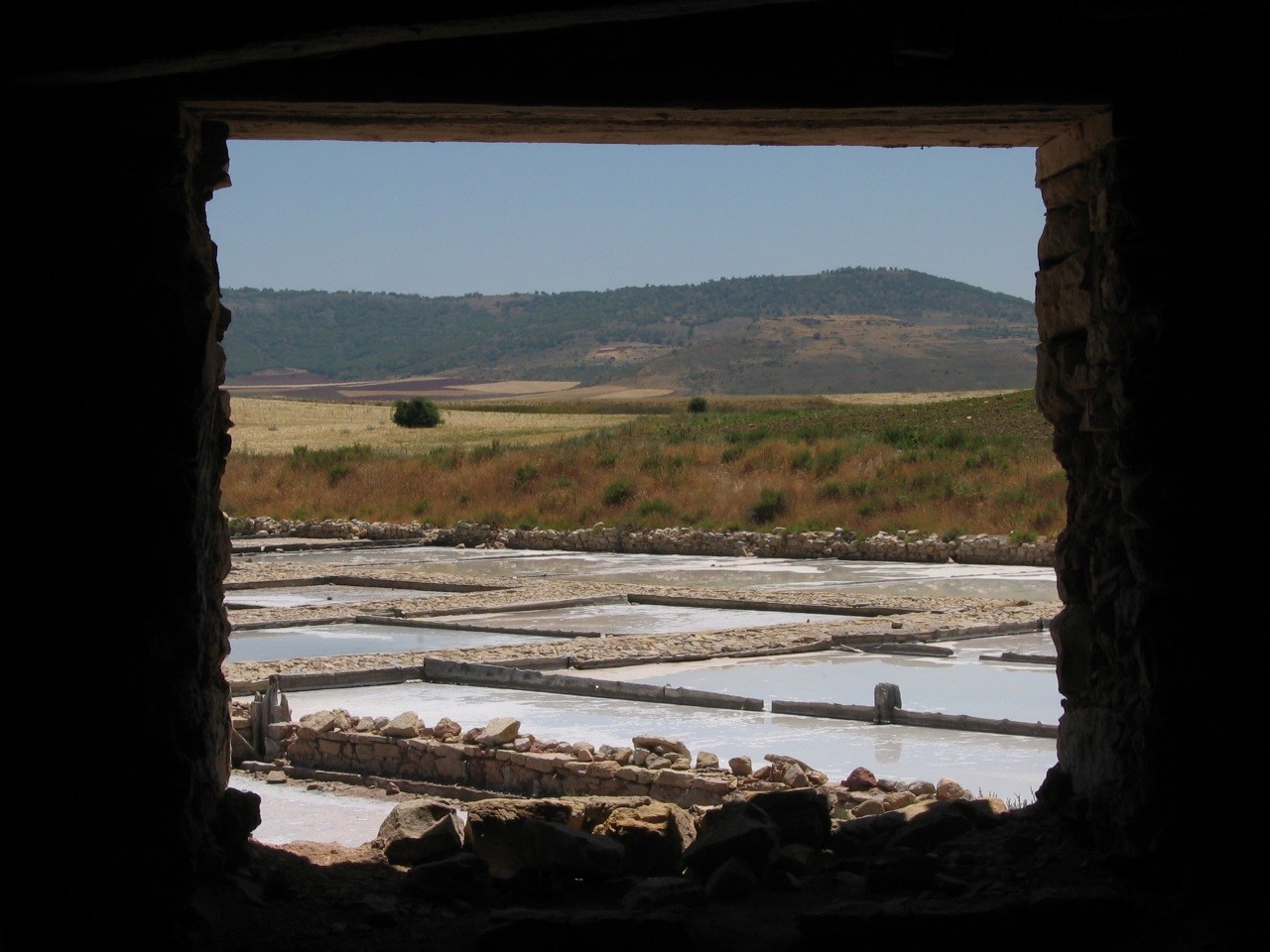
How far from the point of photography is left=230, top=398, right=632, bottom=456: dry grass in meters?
47.8

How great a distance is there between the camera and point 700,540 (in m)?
24.8

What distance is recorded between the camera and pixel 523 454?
107 ft

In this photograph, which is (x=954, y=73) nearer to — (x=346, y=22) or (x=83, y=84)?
(x=346, y=22)

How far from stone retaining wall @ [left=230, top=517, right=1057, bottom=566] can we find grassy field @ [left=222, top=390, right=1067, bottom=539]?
1.85 feet

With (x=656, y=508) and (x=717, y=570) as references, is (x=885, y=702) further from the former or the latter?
(x=656, y=508)

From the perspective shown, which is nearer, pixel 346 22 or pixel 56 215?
pixel 346 22

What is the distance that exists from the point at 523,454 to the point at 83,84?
92.1ft

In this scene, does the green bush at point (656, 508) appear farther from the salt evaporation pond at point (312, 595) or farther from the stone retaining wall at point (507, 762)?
the stone retaining wall at point (507, 762)

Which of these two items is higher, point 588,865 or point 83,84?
point 83,84

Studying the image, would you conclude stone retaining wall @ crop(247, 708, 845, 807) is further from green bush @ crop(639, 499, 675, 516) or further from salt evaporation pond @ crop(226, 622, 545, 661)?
green bush @ crop(639, 499, 675, 516)

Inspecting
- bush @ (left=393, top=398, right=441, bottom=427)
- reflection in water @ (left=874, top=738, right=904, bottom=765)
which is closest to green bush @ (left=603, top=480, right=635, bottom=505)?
reflection in water @ (left=874, top=738, right=904, bottom=765)

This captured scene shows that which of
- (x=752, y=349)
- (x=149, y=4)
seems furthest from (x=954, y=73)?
(x=752, y=349)

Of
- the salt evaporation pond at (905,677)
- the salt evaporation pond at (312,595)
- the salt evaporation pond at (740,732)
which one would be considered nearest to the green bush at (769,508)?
the salt evaporation pond at (312,595)

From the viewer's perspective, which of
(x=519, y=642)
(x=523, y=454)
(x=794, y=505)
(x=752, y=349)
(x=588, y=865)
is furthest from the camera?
(x=752, y=349)
